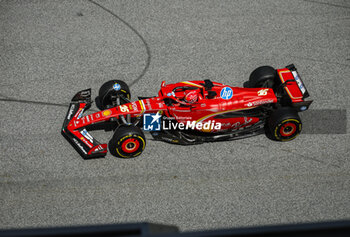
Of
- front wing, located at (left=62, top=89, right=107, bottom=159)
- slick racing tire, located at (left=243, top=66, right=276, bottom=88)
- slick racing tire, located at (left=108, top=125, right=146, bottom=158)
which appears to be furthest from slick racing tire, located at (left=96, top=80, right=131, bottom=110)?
slick racing tire, located at (left=243, top=66, right=276, bottom=88)

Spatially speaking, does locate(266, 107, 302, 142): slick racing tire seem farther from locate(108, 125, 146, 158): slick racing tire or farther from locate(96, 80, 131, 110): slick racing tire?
locate(96, 80, 131, 110): slick racing tire

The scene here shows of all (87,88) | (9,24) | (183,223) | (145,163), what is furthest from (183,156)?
(9,24)

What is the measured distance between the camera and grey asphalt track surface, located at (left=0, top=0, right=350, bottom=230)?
578 centimetres

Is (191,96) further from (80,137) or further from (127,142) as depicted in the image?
(80,137)

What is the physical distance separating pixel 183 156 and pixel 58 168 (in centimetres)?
247

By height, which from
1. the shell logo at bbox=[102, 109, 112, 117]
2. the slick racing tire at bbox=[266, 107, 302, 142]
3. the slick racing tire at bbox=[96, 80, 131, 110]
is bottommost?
the slick racing tire at bbox=[266, 107, 302, 142]

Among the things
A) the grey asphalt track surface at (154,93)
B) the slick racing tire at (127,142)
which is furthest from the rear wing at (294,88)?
the slick racing tire at (127,142)

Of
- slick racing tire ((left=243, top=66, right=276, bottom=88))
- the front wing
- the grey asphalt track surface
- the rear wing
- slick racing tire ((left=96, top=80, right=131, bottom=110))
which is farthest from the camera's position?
slick racing tire ((left=243, top=66, right=276, bottom=88))

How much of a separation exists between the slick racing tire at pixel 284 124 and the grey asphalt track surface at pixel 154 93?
278 millimetres

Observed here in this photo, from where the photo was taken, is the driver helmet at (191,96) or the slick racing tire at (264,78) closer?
the driver helmet at (191,96)

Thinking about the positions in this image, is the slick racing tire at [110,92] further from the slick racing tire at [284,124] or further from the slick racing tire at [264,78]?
the slick racing tire at [284,124]

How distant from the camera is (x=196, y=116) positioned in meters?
6.26

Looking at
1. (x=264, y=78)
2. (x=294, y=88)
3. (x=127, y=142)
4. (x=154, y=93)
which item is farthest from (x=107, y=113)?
(x=294, y=88)

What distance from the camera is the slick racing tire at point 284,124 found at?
242 inches
